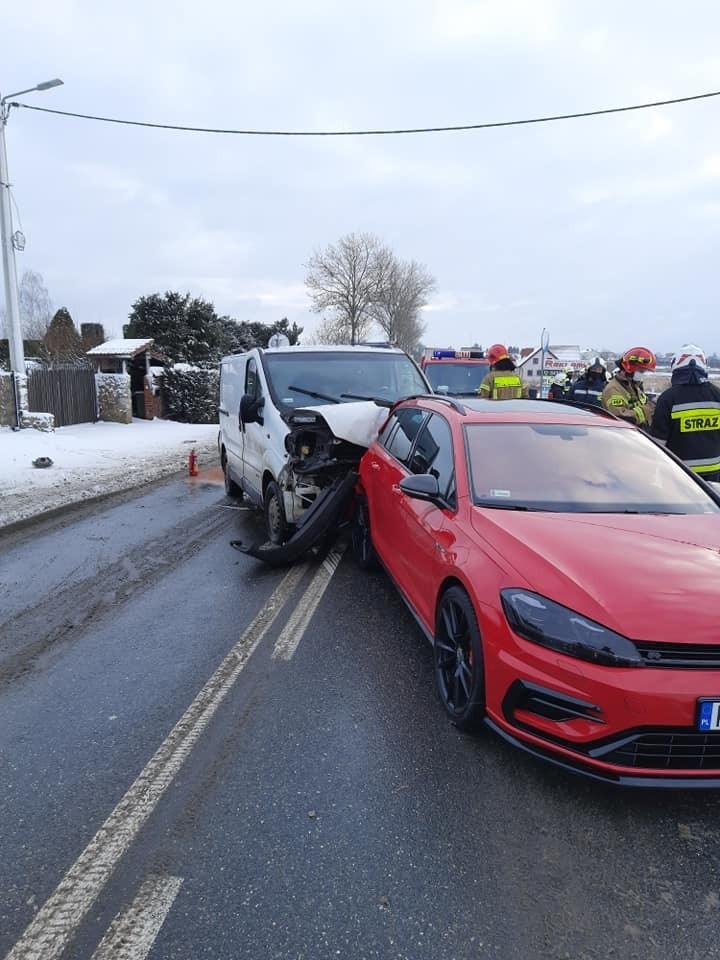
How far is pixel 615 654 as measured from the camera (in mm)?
2443

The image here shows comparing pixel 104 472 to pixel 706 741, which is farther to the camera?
pixel 104 472

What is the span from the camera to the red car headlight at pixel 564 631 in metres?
2.45

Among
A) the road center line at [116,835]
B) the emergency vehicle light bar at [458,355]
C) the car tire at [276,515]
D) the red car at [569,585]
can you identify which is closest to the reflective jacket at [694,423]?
the red car at [569,585]

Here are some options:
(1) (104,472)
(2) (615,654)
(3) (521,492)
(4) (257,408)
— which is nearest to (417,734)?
(2) (615,654)

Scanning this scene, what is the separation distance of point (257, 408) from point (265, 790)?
4.50 m

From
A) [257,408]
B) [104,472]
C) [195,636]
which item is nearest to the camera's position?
[195,636]

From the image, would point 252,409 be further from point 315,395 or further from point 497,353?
point 497,353

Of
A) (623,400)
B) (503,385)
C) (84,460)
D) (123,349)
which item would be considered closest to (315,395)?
(623,400)

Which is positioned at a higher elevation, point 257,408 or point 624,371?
point 624,371

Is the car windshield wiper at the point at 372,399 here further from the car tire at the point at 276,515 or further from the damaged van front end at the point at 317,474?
the car tire at the point at 276,515

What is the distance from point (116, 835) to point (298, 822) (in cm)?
69

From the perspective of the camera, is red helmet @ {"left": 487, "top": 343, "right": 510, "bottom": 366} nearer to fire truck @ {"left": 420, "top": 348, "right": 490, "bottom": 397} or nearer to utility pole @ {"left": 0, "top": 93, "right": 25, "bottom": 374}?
fire truck @ {"left": 420, "top": 348, "right": 490, "bottom": 397}

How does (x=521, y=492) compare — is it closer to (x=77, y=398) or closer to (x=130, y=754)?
(x=130, y=754)

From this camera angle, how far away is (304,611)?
485cm
